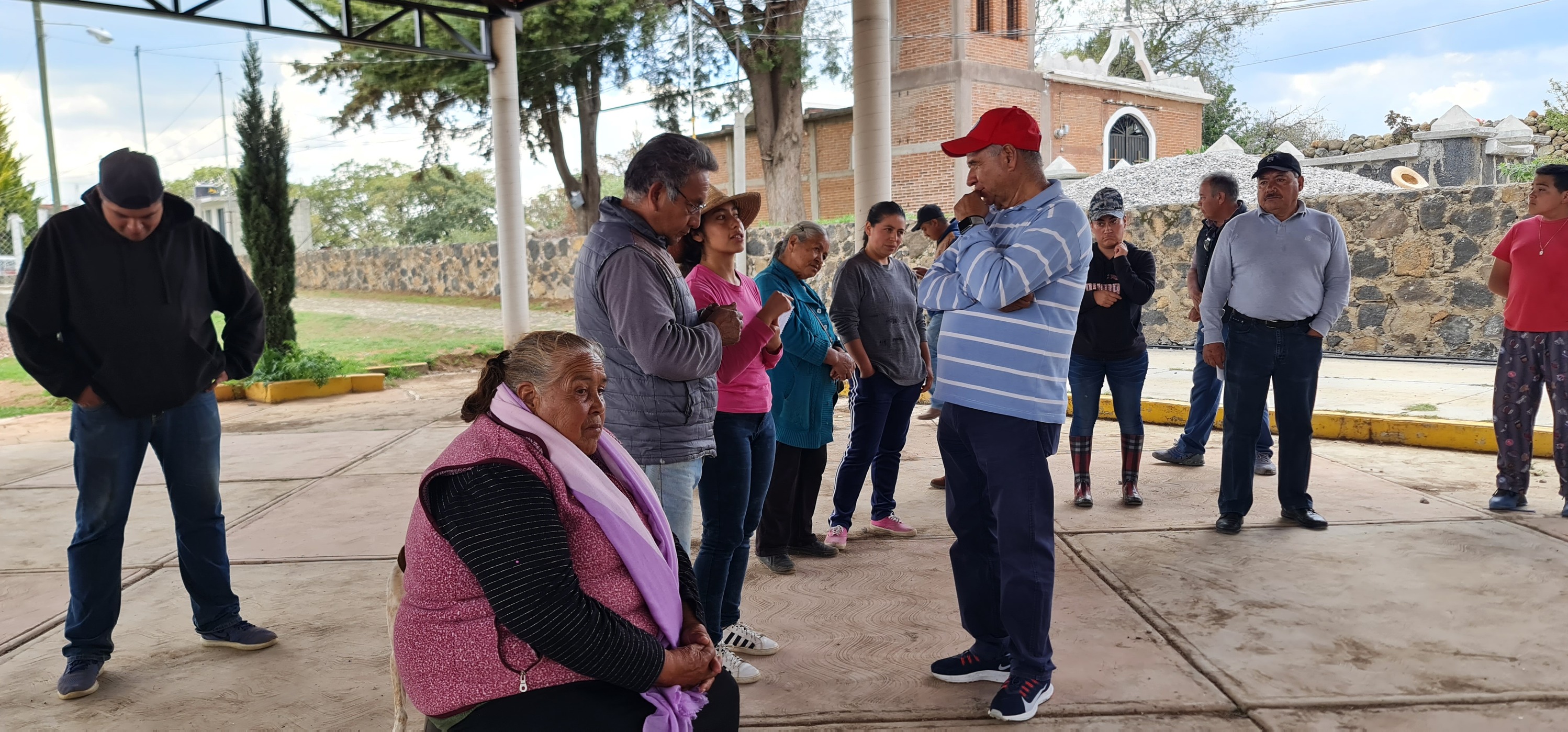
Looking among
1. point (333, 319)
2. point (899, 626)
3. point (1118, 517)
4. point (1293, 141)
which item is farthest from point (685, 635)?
point (1293, 141)

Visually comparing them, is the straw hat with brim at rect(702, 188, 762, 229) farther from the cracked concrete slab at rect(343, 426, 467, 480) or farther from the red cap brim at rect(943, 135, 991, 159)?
the cracked concrete slab at rect(343, 426, 467, 480)

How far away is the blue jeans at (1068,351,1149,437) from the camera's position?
5859 millimetres

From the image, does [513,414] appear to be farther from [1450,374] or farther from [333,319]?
[333,319]

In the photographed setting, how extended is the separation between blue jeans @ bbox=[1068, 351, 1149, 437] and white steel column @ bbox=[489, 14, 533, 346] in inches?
390

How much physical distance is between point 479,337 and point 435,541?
17.2m

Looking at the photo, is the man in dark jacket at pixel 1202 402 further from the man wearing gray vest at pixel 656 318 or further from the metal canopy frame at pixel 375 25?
the metal canopy frame at pixel 375 25

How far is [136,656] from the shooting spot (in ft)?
12.7

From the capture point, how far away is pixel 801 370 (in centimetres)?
470

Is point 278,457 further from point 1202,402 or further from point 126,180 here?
point 1202,402

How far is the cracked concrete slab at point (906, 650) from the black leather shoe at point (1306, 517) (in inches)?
51.5

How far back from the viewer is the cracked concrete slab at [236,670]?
3.33m

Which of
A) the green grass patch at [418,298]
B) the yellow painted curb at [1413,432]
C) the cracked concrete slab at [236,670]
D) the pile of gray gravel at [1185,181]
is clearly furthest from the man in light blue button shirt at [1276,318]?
the green grass patch at [418,298]

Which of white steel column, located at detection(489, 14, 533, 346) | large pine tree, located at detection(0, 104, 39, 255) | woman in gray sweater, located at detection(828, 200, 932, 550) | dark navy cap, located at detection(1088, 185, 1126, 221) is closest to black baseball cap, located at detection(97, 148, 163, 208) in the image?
woman in gray sweater, located at detection(828, 200, 932, 550)

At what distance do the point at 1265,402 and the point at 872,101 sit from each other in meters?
5.59
